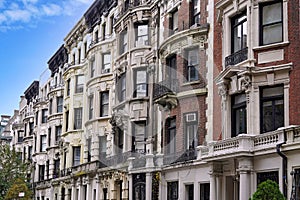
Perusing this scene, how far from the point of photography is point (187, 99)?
3195cm

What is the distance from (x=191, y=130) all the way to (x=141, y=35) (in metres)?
9.75

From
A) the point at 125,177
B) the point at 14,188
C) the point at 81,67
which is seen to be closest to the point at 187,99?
the point at 125,177

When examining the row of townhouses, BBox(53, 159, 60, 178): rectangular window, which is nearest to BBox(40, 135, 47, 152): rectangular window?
BBox(53, 159, 60, 178): rectangular window

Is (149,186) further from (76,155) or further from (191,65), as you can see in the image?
(76,155)

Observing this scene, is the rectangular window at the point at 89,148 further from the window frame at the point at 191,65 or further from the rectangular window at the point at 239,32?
the rectangular window at the point at 239,32

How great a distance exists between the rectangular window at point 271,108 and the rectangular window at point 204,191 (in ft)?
17.7

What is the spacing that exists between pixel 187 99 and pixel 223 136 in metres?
4.52

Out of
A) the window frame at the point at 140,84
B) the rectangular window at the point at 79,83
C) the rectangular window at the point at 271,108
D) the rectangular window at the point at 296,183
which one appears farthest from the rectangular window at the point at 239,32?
the rectangular window at the point at 79,83

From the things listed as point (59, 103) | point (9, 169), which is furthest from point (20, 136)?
point (59, 103)

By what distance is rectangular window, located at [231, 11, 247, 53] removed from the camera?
27.4 m

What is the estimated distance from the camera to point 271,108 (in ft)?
84.4

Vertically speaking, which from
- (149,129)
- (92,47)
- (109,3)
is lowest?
(149,129)

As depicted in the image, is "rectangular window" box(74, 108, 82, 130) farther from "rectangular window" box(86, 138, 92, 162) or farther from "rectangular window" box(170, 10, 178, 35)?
"rectangular window" box(170, 10, 178, 35)

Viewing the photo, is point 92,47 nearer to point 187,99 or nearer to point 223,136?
point 187,99
